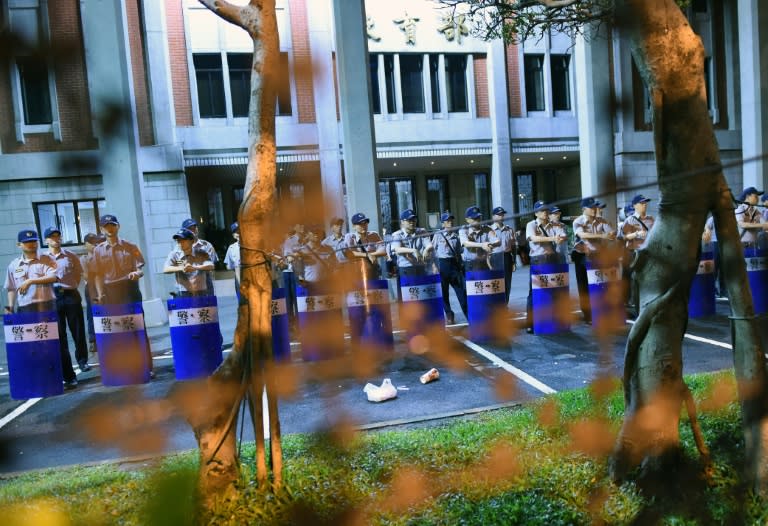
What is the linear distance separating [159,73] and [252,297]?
1.34m

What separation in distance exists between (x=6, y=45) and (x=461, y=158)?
17169mm

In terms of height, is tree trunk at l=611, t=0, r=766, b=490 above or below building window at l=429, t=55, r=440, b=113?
below

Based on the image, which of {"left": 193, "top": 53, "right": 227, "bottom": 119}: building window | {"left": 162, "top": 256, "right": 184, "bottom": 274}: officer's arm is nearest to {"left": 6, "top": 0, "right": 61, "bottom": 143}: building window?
{"left": 193, "top": 53, "right": 227, "bottom": 119}: building window

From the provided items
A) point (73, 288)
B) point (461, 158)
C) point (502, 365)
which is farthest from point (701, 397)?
point (461, 158)

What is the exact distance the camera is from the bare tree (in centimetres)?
258

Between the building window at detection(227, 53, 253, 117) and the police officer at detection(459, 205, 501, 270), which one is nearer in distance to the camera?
the building window at detection(227, 53, 253, 117)

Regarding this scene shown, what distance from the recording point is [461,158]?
17.7m

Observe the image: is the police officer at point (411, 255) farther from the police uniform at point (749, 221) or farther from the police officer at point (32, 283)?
the police uniform at point (749, 221)

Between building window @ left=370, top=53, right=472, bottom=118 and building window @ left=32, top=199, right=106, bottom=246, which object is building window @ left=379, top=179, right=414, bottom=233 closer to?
building window @ left=370, top=53, right=472, bottom=118

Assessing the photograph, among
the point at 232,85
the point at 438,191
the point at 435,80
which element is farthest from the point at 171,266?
the point at 438,191

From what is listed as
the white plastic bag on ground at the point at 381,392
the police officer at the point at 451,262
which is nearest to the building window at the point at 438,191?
the police officer at the point at 451,262

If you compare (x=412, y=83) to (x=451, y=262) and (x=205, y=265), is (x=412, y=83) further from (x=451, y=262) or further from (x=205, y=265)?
(x=205, y=265)

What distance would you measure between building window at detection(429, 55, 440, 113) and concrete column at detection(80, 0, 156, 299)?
16.9 m

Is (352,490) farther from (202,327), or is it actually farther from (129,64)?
(202,327)
